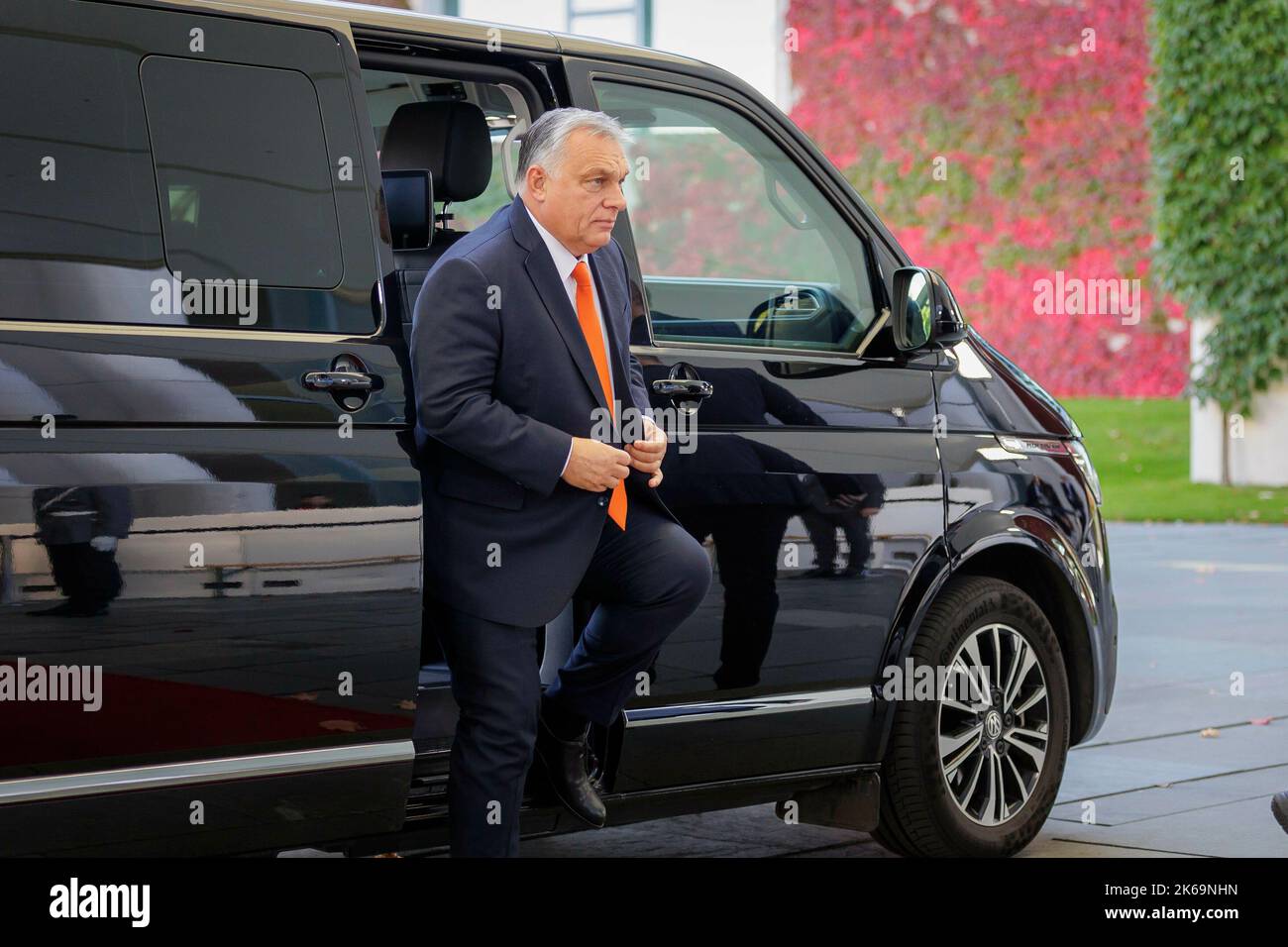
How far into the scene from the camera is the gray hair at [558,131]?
4293 millimetres

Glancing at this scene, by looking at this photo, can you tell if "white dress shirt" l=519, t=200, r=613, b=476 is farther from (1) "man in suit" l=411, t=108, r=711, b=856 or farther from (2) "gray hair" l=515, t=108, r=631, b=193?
(2) "gray hair" l=515, t=108, r=631, b=193

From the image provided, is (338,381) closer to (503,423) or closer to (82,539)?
(503,423)

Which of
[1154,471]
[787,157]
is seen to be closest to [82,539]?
[787,157]

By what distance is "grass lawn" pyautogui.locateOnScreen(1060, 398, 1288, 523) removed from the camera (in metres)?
16.9

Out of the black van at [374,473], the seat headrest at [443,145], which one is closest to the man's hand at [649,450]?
the black van at [374,473]

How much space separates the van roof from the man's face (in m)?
0.46

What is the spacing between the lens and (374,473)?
13.5 ft

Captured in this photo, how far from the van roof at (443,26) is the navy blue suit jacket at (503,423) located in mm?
491

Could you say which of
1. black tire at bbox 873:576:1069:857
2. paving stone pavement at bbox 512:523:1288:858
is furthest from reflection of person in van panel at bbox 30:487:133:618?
paving stone pavement at bbox 512:523:1288:858

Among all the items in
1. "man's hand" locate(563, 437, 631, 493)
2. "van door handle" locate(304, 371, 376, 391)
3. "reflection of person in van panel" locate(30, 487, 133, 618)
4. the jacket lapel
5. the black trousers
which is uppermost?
the jacket lapel

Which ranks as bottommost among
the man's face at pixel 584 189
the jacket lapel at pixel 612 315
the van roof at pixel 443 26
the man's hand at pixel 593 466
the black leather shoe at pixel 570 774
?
the black leather shoe at pixel 570 774

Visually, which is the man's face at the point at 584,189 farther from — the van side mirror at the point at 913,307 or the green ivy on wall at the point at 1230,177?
the green ivy on wall at the point at 1230,177

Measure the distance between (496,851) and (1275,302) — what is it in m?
15.4
